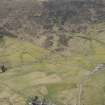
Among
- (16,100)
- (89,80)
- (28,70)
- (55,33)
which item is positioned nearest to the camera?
(16,100)

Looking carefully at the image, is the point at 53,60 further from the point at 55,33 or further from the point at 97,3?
the point at 97,3

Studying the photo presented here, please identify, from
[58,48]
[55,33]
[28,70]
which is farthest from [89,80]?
[55,33]

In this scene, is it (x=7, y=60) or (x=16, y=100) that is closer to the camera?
(x=16, y=100)

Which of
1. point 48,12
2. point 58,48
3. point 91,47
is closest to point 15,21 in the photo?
point 48,12

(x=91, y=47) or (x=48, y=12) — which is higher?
(x=48, y=12)

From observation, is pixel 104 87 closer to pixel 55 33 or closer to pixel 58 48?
pixel 58 48

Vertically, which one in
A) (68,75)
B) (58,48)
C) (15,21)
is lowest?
(68,75)

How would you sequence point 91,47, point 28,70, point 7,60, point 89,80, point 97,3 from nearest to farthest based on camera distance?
1. point 89,80
2. point 28,70
3. point 7,60
4. point 91,47
5. point 97,3
